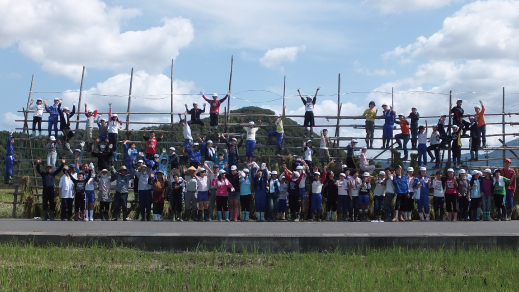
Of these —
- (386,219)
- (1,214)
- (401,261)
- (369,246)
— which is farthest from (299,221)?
(1,214)

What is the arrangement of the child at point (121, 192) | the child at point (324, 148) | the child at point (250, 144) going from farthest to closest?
1. the child at point (324, 148)
2. the child at point (250, 144)
3. the child at point (121, 192)

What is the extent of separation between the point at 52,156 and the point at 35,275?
14.1 m

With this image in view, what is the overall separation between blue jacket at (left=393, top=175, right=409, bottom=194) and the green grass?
23.0ft

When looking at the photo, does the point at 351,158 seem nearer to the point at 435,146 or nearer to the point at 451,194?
the point at 435,146

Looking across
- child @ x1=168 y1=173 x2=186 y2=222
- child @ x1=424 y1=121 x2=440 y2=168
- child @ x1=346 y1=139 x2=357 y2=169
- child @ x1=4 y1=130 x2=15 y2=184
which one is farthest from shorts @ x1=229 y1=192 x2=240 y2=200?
child @ x1=4 y1=130 x2=15 y2=184

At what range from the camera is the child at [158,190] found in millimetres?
17859

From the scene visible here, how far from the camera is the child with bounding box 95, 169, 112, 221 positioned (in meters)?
18.1

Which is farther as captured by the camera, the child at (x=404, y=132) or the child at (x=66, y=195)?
the child at (x=404, y=132)

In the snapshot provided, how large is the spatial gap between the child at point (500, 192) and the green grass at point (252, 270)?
7.43 metres

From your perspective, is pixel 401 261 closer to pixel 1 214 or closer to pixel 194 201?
pixel 194 201

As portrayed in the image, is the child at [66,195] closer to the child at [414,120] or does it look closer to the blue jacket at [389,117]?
the blue jacket at [389,117]

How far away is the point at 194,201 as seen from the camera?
1794cm

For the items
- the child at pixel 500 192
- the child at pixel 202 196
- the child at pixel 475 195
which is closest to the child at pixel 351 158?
the child at pixel 475 195

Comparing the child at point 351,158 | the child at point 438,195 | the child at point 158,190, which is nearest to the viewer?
the child at point 158,190
